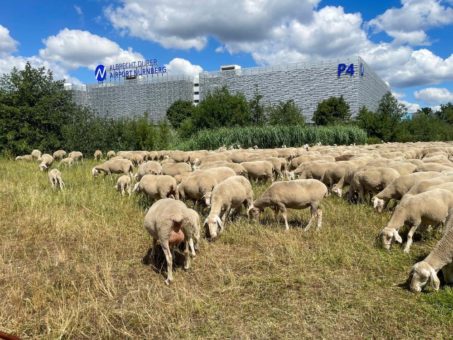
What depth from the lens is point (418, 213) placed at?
23.2 ft

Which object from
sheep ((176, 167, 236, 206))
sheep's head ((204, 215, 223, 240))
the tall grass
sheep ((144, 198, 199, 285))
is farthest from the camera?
the tall grass

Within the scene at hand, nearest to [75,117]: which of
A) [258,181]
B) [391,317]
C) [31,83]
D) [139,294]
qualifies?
[31,83]

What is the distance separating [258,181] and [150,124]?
73.7 feet

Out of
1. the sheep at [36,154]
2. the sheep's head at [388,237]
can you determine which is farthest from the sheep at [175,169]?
the sheep at [36,154]

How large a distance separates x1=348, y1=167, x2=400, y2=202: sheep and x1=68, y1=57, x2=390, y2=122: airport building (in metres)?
62.4

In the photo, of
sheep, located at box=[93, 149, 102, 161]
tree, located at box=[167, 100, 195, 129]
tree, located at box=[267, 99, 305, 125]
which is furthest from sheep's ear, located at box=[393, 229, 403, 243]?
tree, located at box=[167, 100, 195, 129]

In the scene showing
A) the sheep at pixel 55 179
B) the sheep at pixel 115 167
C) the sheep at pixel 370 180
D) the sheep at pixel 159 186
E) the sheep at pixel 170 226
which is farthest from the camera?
the sheep at pixel 115 167

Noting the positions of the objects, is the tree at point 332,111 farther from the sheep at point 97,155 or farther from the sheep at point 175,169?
the sheep at point 175,169

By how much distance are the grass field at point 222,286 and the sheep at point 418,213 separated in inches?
12.1

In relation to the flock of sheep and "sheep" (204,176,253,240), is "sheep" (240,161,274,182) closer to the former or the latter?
the flock of sheep

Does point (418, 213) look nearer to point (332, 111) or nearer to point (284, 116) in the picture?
point (284, 116)

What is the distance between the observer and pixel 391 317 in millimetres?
4781

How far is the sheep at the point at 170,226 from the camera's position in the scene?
19.3 ft

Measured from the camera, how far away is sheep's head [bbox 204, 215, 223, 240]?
7.46m
